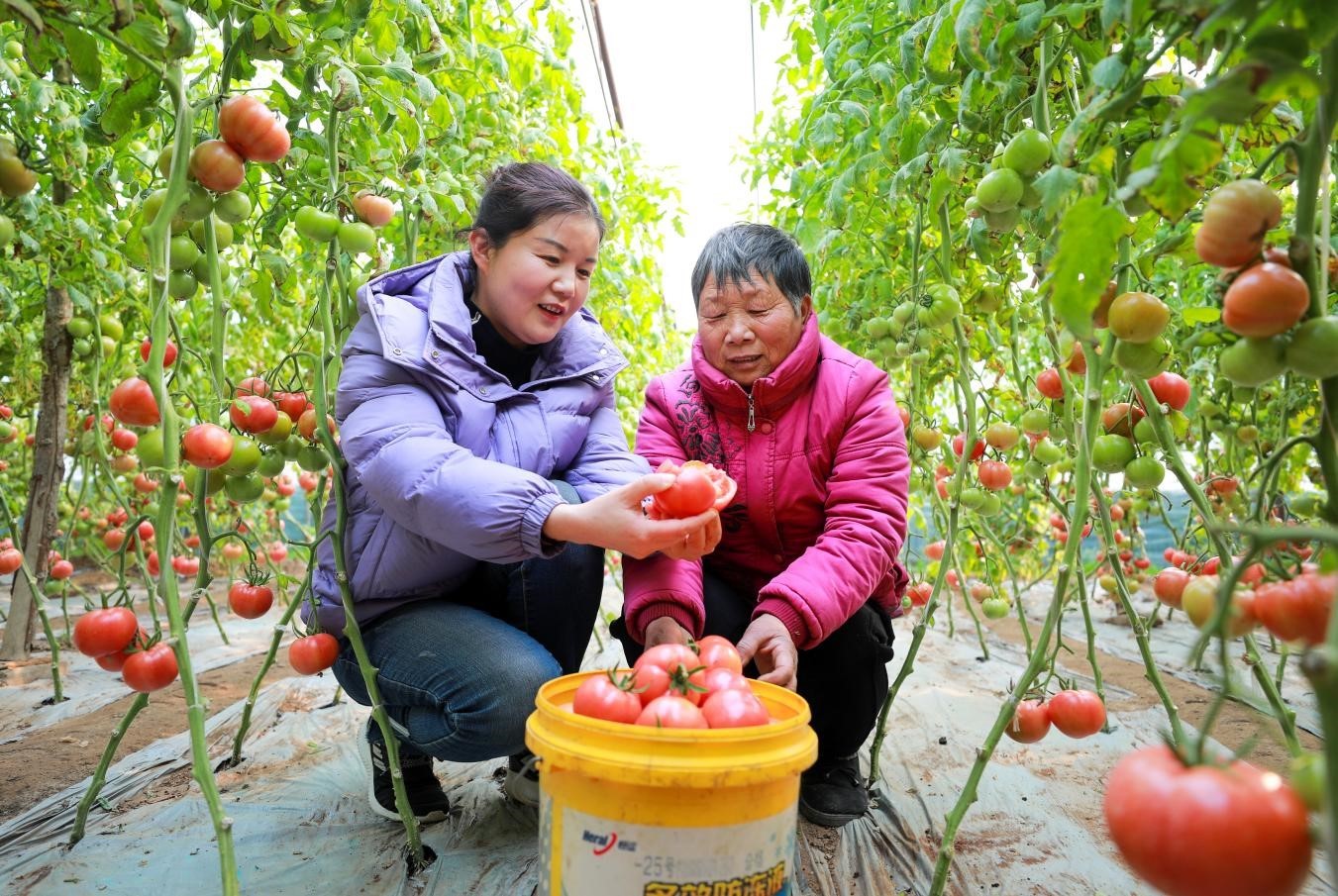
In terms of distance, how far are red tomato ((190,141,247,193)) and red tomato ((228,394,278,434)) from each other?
0.46 meters

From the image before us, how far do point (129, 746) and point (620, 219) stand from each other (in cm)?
275

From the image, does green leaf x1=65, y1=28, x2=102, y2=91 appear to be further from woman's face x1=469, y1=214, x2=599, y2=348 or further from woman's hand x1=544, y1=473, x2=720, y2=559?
woman's hand x1=544, y1=473, x2=720, y2=559

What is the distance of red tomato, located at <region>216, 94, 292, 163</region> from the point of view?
1.31m

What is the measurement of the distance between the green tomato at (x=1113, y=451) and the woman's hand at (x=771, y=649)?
2.03 ft

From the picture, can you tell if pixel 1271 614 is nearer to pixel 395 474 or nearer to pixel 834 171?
pixel 395 474

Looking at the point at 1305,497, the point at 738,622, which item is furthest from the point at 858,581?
the point at 1305,497

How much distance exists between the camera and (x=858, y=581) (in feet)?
5.68

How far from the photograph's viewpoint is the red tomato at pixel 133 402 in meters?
1.36

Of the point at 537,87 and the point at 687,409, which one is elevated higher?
the point at 537,87

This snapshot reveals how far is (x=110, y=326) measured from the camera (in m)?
2.92

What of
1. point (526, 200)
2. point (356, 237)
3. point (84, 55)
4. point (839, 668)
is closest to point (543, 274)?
point (526, 200)

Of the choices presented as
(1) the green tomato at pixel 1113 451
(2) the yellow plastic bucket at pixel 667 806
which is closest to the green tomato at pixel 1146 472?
(1) the green tomato at pixel 1113 451

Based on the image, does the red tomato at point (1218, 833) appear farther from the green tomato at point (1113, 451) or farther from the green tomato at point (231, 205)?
the green tomato at point (231, 205)

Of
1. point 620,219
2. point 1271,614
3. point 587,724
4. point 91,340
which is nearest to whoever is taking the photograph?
point 1271,614
